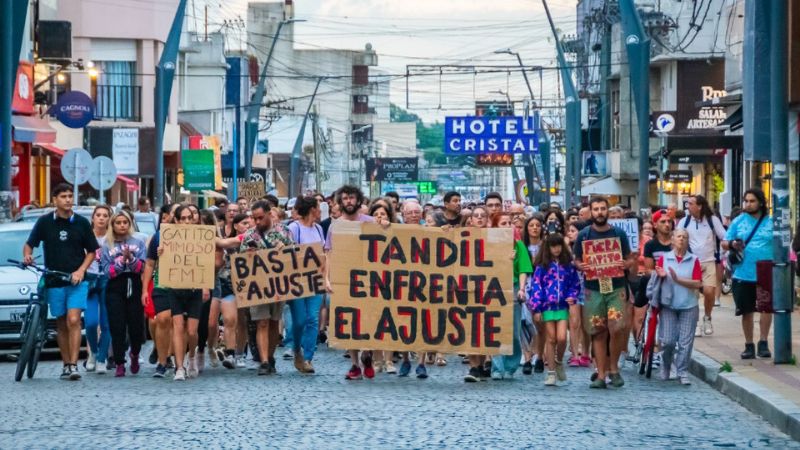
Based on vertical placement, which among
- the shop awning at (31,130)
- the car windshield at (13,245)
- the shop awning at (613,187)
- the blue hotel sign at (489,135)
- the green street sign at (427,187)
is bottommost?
the car windshield at (13,245)

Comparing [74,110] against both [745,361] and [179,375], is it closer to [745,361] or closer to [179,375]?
[179,375]

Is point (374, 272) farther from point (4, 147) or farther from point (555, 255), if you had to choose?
point (4, 147)

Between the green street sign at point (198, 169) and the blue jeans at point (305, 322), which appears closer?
the blue jeans at point (305, 322)

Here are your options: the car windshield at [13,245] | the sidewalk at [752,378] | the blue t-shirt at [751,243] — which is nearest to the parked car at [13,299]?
the car windshield at [13,245]

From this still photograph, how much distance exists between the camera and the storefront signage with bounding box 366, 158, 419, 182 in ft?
423

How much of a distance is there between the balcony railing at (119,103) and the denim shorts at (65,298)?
40024 millimetres

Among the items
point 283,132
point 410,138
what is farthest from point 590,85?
point 410,138

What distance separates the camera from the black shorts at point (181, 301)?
1725 centimetres

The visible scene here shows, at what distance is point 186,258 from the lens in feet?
56.6

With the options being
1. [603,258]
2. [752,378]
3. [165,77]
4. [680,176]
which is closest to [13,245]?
[603,258]

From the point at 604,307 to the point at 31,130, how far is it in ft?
80.9

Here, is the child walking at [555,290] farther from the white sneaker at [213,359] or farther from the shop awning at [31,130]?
the shop awning at [31,130]

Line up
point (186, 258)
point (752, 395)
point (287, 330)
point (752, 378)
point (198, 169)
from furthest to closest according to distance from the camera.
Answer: point (198, 169) → point (287, 330) → point (186, 258) → point (752, 378) → point (752, 395)

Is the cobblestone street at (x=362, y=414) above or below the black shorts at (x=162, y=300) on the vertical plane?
below
